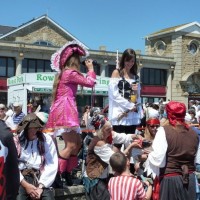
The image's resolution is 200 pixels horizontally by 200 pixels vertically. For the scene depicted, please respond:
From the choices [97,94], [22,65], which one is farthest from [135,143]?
[22,65]

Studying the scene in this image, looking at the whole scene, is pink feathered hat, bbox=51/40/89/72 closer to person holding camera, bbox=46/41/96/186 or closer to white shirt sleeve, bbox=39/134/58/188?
person holding camera, bbox=46/41/96/186

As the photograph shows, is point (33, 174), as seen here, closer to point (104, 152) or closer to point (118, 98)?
point (104, 152)

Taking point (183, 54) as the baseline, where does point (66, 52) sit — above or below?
below

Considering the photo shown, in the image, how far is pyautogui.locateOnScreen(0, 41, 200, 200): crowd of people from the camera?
452 centimetres

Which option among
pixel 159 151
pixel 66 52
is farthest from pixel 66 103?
pixel 159 151

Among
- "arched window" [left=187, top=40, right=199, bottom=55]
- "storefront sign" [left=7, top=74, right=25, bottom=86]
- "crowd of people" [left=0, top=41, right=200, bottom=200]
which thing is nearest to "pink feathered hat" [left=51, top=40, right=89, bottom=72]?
"crowd of people" [left=0, top=41, right=200, bottom=200]

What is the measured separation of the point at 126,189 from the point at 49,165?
0.95 m

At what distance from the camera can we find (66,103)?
18.1ft

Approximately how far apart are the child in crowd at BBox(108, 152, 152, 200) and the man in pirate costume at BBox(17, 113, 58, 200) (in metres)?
0.71

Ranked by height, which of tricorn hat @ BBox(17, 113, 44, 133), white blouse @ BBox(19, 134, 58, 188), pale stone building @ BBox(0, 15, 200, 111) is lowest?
white blouse @ BBox(19, 134, 58, 188)

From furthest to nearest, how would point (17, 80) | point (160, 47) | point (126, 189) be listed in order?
point (160, 47), point (17, 80), point (126, 189)

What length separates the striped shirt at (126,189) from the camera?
4637 mm

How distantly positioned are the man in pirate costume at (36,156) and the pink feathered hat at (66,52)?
46.2 inches

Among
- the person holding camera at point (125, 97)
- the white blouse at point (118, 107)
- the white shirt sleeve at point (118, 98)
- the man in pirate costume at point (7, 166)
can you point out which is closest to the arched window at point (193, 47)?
the person holding camera at point (125, 97)
